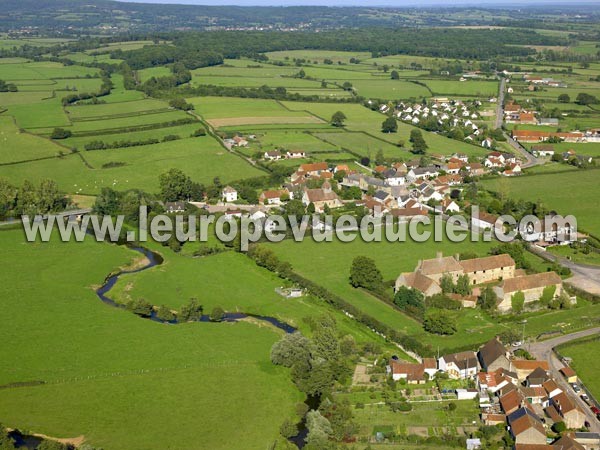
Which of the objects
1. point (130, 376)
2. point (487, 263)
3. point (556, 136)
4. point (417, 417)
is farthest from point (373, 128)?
point (417, 417)

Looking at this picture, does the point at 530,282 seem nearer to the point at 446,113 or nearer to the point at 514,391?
the point at 514,391

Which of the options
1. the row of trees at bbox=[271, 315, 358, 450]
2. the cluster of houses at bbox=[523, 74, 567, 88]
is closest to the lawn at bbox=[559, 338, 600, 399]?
the row of trees at bbox=[271, 315, 358, 450]

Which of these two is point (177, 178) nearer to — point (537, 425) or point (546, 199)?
point (546, 199)

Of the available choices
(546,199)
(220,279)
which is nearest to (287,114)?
(546,199)

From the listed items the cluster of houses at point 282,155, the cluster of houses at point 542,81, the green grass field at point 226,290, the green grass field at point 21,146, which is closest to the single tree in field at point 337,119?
the cluster of houses at point 282,155

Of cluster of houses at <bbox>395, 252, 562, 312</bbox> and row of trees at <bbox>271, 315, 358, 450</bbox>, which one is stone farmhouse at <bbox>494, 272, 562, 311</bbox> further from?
row of trees at <bbox>271, 315, 358, 450</bbox>

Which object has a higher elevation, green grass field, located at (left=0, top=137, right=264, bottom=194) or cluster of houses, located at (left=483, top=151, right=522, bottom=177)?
cluster of houses, located at (left=483, top=151, right=522, bottom=177)
